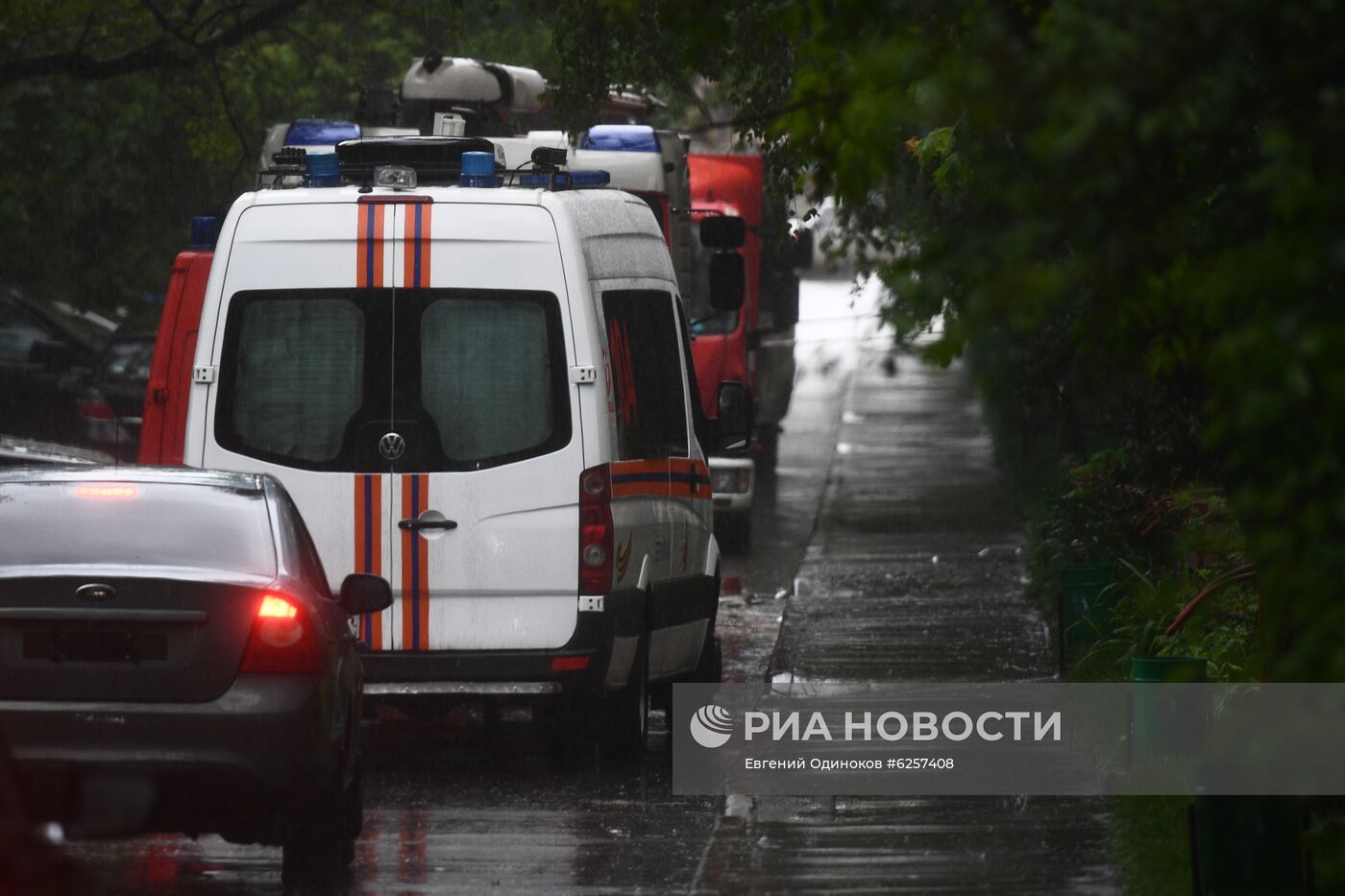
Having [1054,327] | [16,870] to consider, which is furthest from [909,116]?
[1054,327]

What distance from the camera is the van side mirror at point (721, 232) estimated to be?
15.7 m

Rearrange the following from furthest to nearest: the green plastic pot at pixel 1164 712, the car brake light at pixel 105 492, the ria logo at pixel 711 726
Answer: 1. the ria logo at pixel 711 726
2. the green plastic pot at pixel 1164 712
3. the car brake light at pixel 105 492

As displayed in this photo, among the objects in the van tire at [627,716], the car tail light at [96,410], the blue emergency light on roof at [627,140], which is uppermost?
the blue emergency light on roof at [627,140]

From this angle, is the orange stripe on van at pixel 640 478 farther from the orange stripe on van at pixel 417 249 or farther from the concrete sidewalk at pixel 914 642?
the orange stripe on van at pixel 417 249

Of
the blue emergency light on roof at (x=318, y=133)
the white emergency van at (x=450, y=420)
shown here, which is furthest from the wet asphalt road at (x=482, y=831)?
the blue emergency light on roof at (x=318, y=133)

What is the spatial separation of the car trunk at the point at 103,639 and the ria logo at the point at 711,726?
12.8 ft

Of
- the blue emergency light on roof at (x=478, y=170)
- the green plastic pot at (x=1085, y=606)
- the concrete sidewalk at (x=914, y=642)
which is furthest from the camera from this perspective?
the green plastic pot at (x=1085, y=606)

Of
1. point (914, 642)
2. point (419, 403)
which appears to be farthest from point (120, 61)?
point (419, 403)

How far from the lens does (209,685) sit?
7328 millimetres

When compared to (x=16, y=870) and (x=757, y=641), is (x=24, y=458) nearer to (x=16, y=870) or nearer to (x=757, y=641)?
(x=757, y=641)

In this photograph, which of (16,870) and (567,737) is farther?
(567,737)

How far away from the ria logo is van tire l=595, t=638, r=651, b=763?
0.47 meters

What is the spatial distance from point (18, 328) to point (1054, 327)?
12014 millimetres

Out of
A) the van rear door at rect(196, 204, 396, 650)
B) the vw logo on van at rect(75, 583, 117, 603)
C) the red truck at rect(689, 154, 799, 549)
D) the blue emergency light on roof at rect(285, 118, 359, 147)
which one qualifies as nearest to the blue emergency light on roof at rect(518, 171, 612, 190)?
the van rear door at rect(196, 204, 396, 650)
